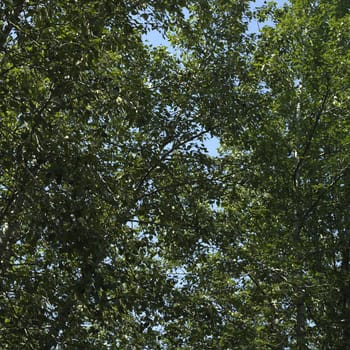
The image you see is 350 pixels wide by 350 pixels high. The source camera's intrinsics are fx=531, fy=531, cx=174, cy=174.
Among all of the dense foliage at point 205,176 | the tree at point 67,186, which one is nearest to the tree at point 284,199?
the dense foliage at point 205,176

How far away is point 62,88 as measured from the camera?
704 cm

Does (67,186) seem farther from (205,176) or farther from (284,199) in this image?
(284,199)

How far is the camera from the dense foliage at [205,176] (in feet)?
26.7

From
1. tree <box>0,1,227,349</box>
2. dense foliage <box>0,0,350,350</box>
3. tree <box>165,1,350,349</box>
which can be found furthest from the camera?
tree <box>165,1,350,349</box>

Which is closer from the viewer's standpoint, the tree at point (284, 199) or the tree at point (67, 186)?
the tree at point (67, 186)

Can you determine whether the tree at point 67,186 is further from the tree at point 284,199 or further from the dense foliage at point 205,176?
the tree at point 284,199

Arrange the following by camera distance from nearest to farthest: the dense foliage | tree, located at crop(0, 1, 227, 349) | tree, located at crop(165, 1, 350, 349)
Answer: tree, located at crop(0, 1, 227, 349), the dense foliage, tree, located at crop(165, 1, 350, 349)

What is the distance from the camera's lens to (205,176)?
1290 centimetres

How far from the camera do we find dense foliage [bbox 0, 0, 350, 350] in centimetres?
812

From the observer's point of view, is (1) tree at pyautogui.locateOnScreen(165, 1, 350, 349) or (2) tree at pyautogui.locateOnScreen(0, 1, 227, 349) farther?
(1) tree at pyautogui.locateOnScreen(165, 1, 350, 349)

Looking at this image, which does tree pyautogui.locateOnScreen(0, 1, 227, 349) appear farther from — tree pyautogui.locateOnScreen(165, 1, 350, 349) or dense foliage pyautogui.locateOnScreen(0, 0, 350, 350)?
tree pyautogui.locateOnScreen(165, 1, 350, 349)

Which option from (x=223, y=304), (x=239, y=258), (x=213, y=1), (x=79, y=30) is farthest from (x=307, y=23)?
(x=79, y=30)

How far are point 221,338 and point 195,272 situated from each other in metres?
2.34

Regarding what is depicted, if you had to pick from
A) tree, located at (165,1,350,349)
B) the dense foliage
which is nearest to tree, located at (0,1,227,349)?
the dense foliage
